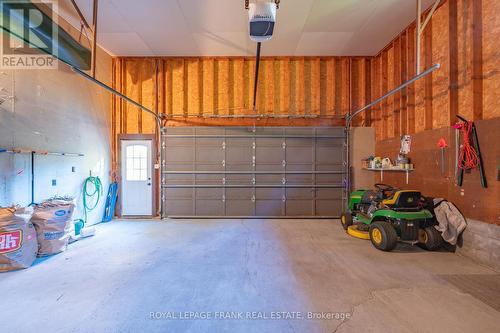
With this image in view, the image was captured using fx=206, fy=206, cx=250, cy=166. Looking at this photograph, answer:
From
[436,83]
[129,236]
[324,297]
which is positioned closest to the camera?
[324,297]

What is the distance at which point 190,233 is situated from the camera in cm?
445

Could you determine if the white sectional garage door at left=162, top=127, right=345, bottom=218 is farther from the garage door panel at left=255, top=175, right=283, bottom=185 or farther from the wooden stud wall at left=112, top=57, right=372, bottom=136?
the wooden stud wall at left=112, top=57, right=372, bottom=136

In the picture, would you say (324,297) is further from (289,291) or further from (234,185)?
(234,185)

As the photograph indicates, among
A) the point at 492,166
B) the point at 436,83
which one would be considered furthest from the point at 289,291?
the point at 436,83

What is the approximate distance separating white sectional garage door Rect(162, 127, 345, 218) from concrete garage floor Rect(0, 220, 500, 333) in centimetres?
180

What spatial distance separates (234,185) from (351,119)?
3.74 meters

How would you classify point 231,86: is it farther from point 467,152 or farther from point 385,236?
point 467,152

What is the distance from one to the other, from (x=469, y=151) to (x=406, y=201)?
1.15 meters

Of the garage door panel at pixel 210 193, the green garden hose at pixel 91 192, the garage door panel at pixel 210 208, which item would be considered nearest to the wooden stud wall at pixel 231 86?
the green garden hose at pixel 91 192

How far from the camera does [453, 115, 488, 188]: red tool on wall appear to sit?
3.10m

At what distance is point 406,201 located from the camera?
11.3 ft

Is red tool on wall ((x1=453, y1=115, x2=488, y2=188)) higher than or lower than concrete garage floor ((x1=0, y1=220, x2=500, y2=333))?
higher

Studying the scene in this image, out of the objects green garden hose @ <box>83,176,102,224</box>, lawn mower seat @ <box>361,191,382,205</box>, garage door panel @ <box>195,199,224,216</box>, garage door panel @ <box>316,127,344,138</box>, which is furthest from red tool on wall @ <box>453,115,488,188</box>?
green garden hose @ <box>83,176,102,224</box>

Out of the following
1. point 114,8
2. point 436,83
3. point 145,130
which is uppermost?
point 114,8
